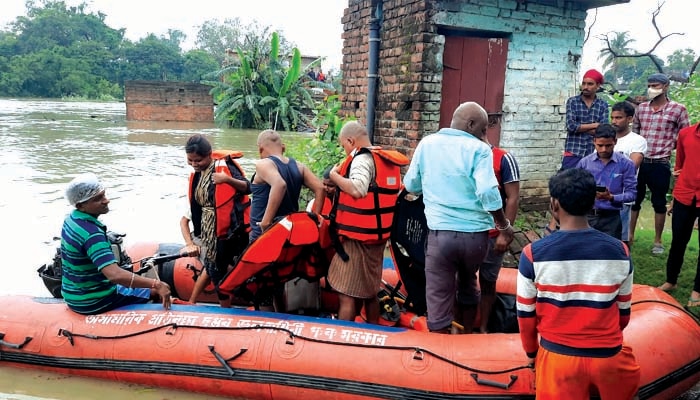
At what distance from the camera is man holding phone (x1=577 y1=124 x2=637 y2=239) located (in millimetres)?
3607

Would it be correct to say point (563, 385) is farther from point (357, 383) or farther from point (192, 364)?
point (192, 364)

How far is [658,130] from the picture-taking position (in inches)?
194

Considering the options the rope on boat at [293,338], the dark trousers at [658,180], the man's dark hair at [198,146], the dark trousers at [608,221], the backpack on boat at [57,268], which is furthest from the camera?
the dark trousers at [658,180]

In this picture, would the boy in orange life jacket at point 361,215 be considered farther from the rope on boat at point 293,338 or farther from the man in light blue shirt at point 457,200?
the rope on boat at point 293,338

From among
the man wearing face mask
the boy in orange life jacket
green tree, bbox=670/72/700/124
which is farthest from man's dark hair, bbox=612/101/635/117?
green tree, bbox=670/72/700/124

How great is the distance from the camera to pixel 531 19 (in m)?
5.96

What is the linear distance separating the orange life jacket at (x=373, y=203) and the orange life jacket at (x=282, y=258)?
23 cm

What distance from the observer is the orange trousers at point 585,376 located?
83.7 inches

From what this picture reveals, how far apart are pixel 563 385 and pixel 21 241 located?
20.7 feet

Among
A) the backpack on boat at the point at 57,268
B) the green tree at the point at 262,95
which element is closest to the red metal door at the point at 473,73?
the backpack on boat at the point at 57,268

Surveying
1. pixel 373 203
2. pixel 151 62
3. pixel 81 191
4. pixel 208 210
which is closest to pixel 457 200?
pixel 373 203

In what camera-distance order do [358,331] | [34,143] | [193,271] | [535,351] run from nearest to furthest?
1. [535,351]
2. [358,331]
3. [193,271]
4. [34,143]

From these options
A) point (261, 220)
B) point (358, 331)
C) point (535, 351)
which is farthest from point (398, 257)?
point (535, 351)

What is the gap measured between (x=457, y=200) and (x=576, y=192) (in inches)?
36.5
